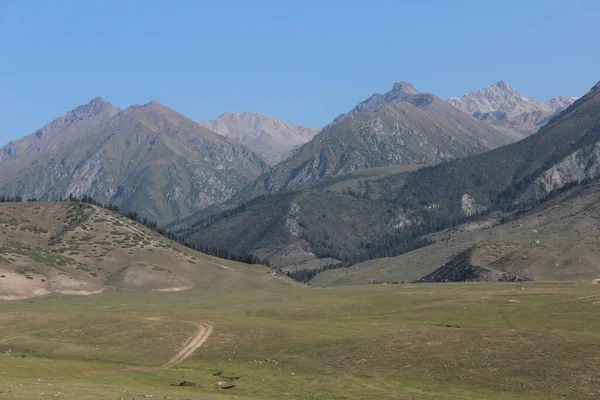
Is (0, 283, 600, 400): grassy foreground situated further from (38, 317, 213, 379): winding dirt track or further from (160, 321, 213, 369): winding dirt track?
(160, 321, 213, 369): winding dirt track

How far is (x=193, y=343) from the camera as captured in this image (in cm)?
10550

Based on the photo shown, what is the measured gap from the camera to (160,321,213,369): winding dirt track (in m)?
96.0

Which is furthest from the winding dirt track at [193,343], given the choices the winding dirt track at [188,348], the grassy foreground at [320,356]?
the grassy foreground at [320,356]

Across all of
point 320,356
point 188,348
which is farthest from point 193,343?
point 320,356

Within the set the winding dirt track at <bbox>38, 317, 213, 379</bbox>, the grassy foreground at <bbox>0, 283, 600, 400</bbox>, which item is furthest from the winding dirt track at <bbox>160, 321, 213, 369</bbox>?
the grassy foreground at <bbox>0, 283, 600, 400</bbox>

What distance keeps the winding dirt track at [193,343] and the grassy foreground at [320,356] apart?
112cm

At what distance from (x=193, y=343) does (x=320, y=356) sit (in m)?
21.8

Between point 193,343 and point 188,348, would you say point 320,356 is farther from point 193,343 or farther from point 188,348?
point 193,343

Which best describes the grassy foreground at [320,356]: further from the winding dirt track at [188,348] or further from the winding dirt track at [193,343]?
the winding dirt track at [193,343]

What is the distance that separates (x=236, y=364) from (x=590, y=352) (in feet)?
132

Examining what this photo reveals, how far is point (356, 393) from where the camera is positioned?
70.8 m

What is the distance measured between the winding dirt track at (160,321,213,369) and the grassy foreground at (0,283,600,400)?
3.67 ft

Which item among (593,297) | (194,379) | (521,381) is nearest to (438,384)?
(521,381)

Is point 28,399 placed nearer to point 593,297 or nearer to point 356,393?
point 356,393
